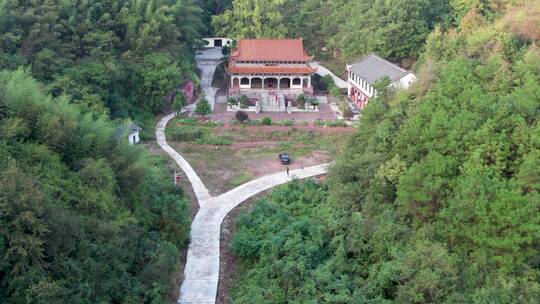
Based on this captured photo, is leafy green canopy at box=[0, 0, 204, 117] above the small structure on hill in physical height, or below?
above

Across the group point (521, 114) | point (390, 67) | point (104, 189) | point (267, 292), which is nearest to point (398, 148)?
point (521, 114)

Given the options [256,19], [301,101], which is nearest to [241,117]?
[301,101]

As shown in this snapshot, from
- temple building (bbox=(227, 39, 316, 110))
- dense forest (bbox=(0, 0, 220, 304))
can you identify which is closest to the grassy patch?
dense forest (bbox=(0, 0, 220, 304))

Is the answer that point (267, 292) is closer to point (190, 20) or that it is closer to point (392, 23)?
point (392, 23)

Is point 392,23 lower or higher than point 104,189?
higher

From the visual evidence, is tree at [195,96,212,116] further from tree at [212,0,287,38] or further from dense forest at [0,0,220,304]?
tree at [212,0,287,38]

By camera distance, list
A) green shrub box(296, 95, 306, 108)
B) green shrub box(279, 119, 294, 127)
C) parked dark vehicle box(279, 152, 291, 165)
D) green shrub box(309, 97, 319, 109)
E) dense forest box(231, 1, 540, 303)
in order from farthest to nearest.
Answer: green shrub box(296, 95, 306, 108) → green shrub box(309, 97, 319, 109) → green shrub box(279, 119, 294, 127) → parked dark vehicle box(279, 152, 291, 165) → dense forest box(231, 1, 540, 303)
